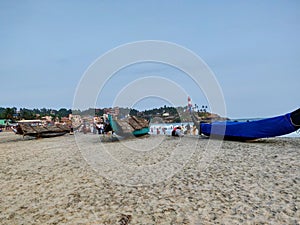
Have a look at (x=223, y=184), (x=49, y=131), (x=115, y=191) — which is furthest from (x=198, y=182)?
(x=49, y=131)

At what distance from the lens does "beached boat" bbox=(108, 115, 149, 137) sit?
531 inches

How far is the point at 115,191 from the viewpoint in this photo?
4473 mm

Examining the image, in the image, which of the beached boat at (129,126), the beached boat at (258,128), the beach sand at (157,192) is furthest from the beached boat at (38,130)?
the beached boat at (258,128)

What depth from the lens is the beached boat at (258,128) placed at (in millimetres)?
9977

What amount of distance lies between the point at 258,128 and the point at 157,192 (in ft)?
26.6

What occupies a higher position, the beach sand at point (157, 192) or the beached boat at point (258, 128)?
the beached boat at point (258, 128)

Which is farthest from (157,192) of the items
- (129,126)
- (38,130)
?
(38,130)

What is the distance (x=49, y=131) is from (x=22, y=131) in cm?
239

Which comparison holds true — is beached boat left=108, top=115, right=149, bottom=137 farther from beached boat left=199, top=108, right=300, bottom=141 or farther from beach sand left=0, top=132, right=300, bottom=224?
beach sand left=0, top=132, right=300, bottom=224

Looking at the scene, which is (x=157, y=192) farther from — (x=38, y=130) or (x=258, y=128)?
(x=38, y=130)

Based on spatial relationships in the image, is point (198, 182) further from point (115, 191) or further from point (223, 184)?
point (115, 191)

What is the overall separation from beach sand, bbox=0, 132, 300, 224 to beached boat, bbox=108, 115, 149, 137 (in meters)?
6.49

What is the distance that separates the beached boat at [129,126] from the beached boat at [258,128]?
4.61 meters

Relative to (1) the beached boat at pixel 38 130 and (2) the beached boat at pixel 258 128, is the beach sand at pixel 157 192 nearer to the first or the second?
(2) the beached boat at pixel 258 128
